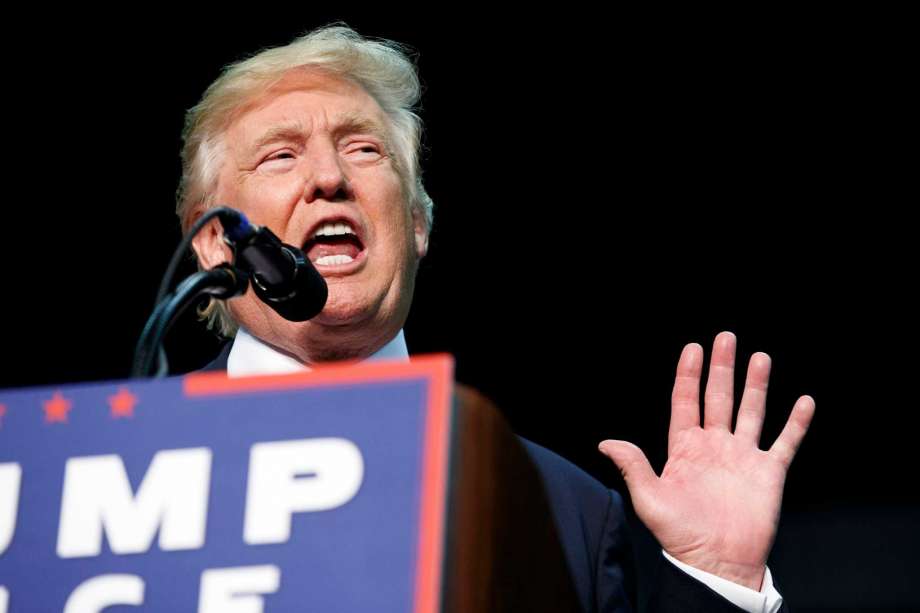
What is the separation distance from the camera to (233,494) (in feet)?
2.97

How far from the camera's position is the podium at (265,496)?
2.84 feet

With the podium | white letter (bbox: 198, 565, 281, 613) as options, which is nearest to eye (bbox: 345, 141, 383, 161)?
the podium

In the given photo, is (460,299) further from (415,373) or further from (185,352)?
(415,373)

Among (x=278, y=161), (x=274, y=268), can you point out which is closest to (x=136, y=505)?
(x=274, y=268)

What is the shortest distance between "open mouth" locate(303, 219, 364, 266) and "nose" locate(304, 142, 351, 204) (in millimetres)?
42

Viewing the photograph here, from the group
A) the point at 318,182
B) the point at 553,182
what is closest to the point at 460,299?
the point at 553,182

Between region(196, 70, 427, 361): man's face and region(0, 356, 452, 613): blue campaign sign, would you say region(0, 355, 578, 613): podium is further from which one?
region(196, 70, 427, 361): man's face

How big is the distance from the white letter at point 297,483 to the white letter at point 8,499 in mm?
172

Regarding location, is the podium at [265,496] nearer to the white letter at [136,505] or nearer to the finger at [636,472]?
the white letter at [136,505]

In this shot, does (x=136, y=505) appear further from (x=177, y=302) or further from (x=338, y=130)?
(x=338, y=130)

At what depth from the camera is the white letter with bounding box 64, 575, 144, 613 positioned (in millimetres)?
905

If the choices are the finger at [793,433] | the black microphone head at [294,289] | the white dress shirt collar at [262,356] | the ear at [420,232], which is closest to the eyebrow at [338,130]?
the ear at [420,232]

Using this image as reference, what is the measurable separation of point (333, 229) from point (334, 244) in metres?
0.02

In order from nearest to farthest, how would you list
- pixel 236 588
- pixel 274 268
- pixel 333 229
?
pixel 236 588 < pixel 274 268 < pixel 333 229
